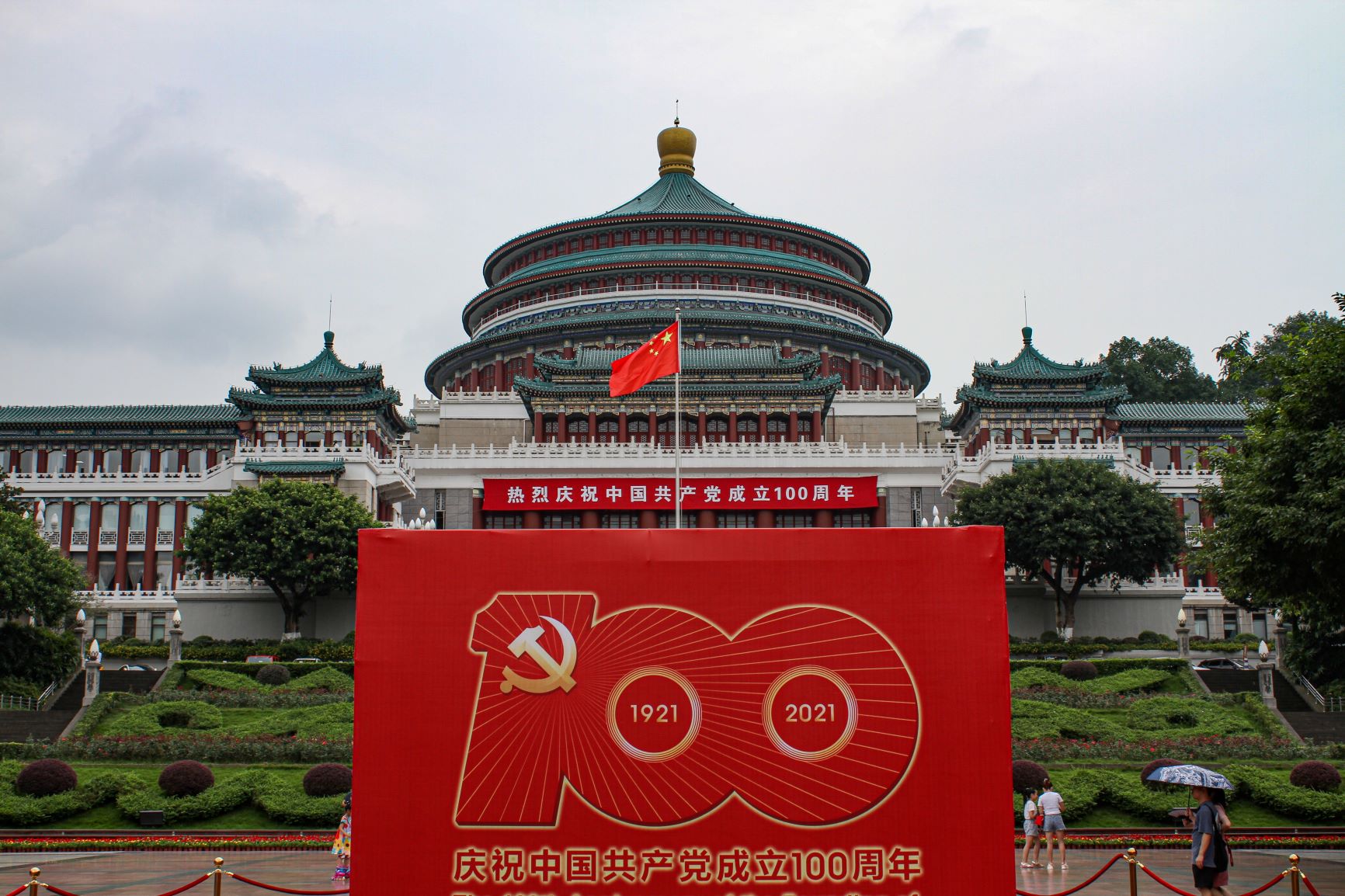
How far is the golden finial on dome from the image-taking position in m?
97.4

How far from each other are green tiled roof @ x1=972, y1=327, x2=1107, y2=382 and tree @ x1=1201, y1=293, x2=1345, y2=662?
4027 centimetres

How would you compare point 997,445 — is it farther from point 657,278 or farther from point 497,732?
point 497,732

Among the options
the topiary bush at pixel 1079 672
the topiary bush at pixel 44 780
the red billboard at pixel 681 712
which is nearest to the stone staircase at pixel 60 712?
the topiary bush at pixel 44 780

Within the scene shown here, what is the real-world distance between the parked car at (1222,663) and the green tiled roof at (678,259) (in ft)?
138

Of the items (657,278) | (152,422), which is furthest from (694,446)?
(152,422)

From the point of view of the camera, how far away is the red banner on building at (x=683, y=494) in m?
66.2

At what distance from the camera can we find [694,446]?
70000mm

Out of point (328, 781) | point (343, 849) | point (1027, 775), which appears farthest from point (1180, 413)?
point (343, 849)

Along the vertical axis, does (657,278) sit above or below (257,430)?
above

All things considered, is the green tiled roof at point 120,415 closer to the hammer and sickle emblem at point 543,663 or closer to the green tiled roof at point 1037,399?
the green tiled roof at point 1037,399

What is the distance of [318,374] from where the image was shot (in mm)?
69062

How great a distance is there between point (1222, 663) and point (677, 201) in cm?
5363

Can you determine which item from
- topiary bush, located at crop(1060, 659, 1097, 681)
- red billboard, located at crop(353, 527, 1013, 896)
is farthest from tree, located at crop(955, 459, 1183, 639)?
red billboard, located at crop(353, 527, 1013, 896)

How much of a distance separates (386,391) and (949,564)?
199 ft
